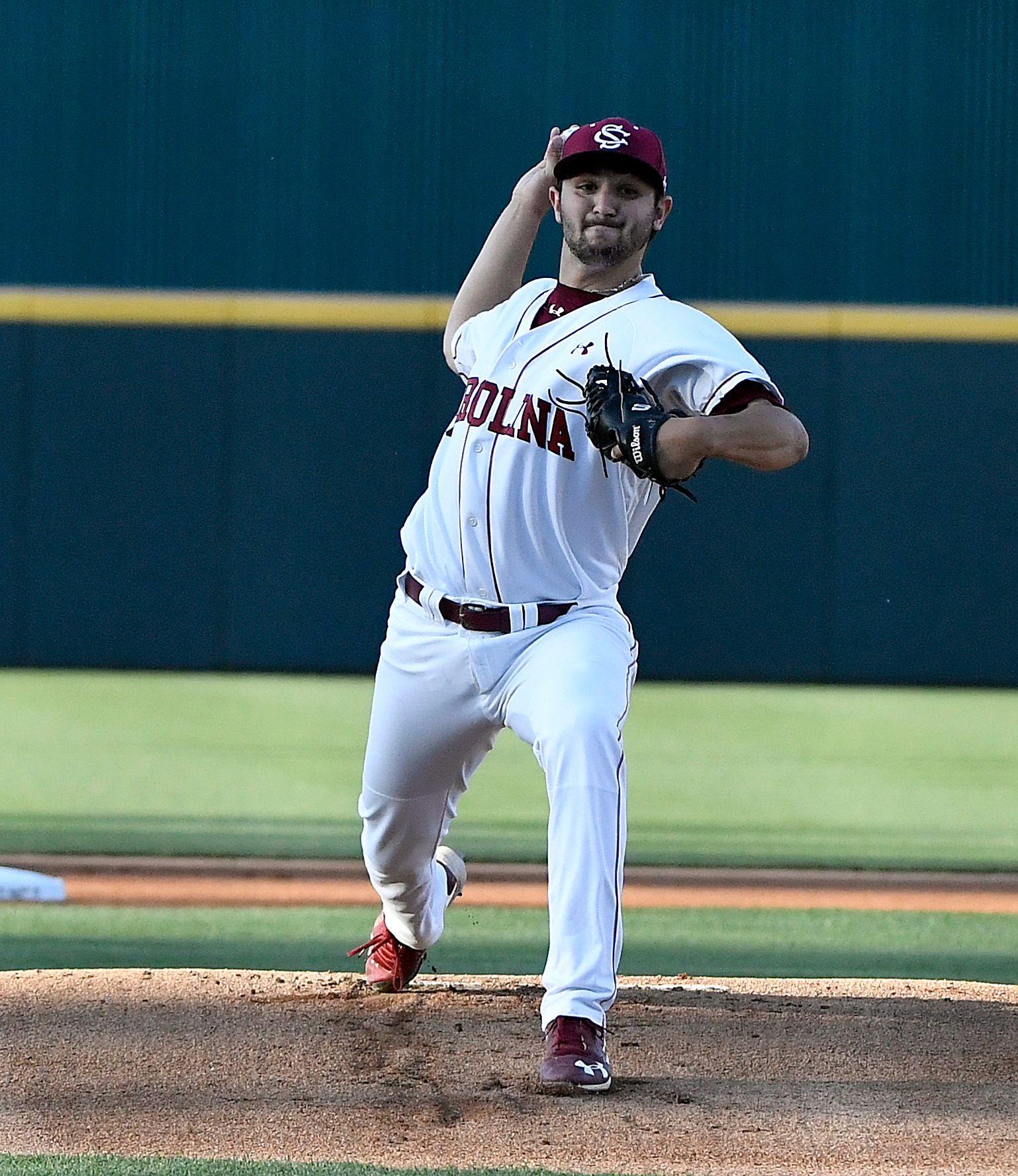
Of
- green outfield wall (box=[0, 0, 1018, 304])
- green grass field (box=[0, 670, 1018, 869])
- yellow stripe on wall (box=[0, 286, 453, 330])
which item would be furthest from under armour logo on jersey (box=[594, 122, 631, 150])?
green outfield wall (box=[0, 0, 1018, 304])

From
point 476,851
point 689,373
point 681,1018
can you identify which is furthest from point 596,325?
point 476,851

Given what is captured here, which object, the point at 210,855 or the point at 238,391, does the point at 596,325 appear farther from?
the point at 238,391

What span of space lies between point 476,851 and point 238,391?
576 centimetres

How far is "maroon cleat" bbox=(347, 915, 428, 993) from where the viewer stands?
3500 millimetres

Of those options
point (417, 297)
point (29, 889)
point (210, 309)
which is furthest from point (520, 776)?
point (210, 309)

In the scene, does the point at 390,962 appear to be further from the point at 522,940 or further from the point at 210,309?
the point at 210,309

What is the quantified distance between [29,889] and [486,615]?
2.14 metres

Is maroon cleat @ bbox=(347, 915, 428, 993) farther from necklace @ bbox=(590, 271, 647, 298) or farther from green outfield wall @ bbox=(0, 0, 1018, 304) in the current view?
green outfield wall @ bbox=(0, 0, 1018, 304)

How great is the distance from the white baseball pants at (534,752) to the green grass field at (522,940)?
Answer: 77 centimetres

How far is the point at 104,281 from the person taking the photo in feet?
35.3

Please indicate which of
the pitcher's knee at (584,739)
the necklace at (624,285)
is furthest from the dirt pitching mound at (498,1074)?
the necklace at (624,285)

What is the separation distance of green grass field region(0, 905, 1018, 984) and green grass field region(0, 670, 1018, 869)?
0.85 meters

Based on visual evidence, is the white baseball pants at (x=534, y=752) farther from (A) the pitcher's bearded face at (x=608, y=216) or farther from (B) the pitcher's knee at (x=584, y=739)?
(A) the pitcher's bearded face at (x=608, y=216)

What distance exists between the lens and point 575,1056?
107 inches
